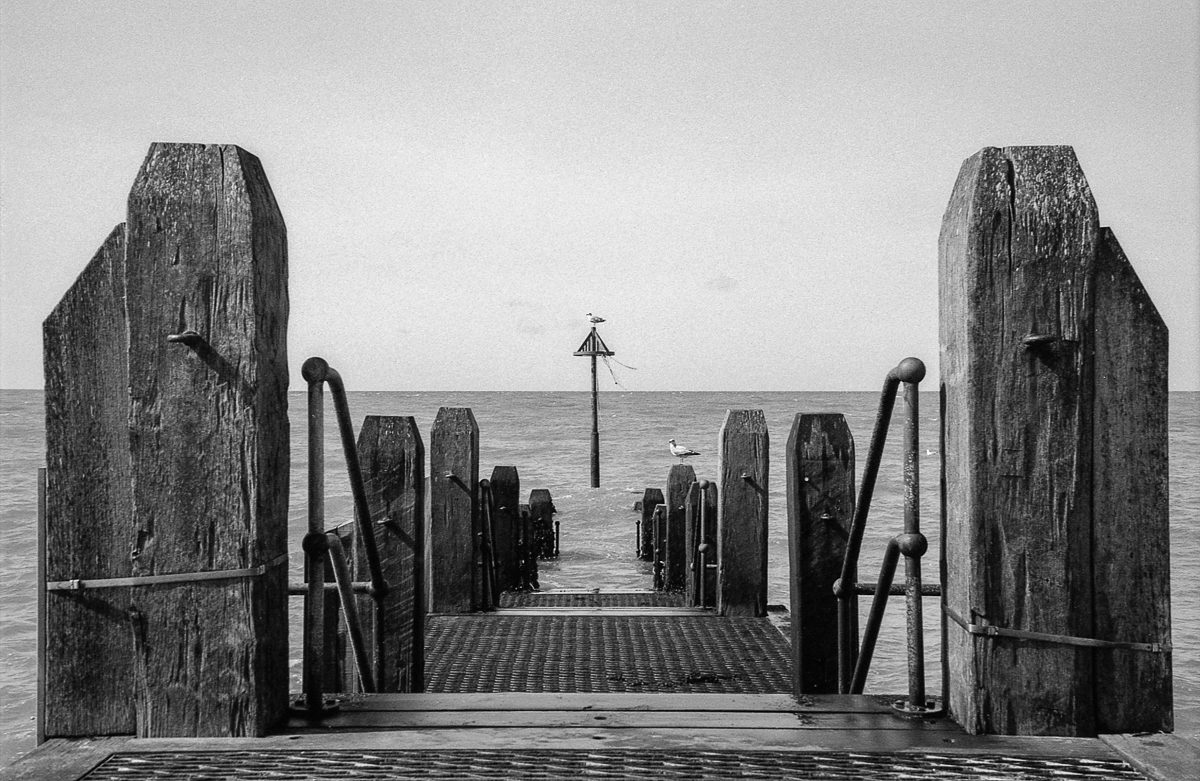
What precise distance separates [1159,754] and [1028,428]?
996mm

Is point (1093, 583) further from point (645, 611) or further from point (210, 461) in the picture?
point (645, 611)

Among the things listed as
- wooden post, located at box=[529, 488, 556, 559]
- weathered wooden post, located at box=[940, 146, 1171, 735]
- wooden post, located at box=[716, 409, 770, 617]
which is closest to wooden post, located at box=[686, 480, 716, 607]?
wooden post, located at box=[716, 409, 770, 617]

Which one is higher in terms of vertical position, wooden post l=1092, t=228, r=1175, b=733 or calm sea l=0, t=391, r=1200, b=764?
wooden post l=1092, t=228, r=1175, b=733

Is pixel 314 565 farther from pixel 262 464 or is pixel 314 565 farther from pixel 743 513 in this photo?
pixel 743 513

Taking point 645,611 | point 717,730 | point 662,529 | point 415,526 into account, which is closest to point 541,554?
point 662,529

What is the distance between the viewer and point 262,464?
9.64ft

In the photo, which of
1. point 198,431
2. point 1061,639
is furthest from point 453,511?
point 1061,639

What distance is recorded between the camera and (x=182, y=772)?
106 inches

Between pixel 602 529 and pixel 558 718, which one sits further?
pixel 602 529

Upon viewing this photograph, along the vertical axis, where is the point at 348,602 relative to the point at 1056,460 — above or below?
below

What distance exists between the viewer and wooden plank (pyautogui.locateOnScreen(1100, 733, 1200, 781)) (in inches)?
103

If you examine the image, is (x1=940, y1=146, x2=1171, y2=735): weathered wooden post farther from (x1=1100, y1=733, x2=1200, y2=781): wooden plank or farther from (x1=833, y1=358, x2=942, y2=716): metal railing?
(x1=833, y1=358, x2=942, y2=716): metal railing

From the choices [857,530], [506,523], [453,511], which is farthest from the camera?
[506,523]

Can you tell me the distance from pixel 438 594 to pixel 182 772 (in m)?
4.46
